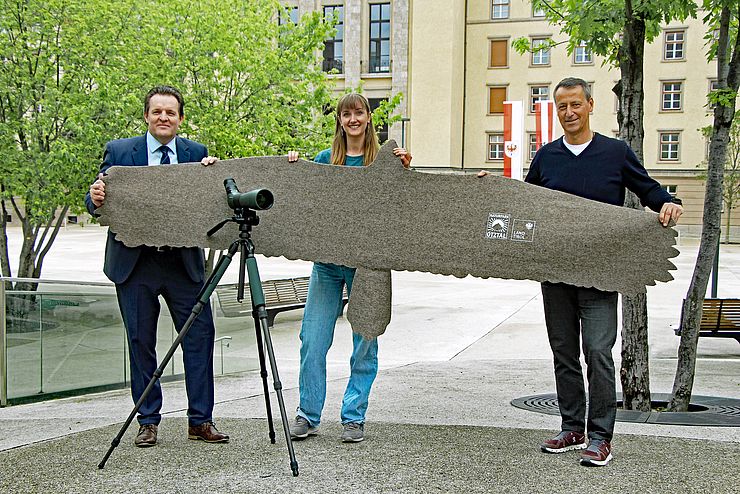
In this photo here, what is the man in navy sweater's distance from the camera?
4527mm

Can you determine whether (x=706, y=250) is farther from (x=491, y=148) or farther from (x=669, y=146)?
(x=669, y=146)

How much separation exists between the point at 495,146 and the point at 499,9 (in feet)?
30.0

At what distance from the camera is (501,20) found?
56.7m

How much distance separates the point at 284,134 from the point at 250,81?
123 centimetres

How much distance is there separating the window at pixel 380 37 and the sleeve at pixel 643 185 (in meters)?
53.1

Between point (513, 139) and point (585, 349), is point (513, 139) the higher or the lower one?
the higher one

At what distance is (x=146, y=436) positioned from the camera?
4.79 m

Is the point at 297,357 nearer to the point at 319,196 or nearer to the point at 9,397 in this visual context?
the point at 9,397

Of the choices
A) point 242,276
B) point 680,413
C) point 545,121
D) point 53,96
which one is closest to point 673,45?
point 545,121

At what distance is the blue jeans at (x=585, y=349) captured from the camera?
452cm

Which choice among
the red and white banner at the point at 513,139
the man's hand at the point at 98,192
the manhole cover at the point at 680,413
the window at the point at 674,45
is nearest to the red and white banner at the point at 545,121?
the red and white banner at the point at 513,139

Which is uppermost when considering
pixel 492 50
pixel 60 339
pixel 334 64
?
pixel 492 50

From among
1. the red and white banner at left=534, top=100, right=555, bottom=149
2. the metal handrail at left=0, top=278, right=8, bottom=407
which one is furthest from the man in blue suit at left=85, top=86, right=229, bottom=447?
the red and white banner at left=534, top=100, right=555, bottom=149

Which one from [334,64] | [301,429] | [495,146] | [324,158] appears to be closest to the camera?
[301,429]
